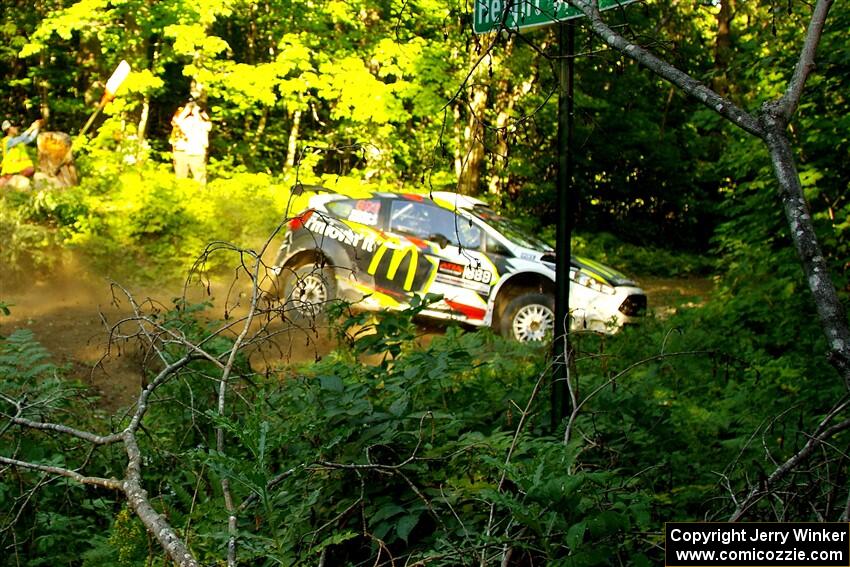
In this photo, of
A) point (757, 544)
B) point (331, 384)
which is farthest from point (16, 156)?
point (757, 544)

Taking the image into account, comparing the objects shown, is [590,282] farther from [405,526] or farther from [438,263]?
[405,526]

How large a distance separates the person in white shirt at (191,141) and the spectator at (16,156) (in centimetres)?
259

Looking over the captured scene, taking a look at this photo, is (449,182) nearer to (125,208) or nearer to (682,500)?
(125,208)

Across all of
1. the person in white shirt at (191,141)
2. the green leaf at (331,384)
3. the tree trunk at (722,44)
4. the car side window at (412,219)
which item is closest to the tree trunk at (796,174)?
the green leaf at (331,384)

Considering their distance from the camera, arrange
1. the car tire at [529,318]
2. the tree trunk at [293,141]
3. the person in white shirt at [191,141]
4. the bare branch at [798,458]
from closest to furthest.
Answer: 1. the bare branch at [798,458]
2. the car tire at [529,318]
3. the person in white shirt at [191,141]
4. the tree trunk at [293,141]

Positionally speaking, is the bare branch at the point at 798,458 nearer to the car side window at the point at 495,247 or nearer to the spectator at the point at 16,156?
the car side window at the point at 495,247

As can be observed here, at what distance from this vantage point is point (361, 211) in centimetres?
1190

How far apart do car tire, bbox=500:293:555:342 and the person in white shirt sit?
9.21 meters

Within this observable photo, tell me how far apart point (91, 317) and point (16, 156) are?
502 cm

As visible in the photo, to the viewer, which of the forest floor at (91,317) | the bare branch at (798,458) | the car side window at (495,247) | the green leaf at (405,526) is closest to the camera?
the bare branch at (798,458)

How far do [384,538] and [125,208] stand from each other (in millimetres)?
13692

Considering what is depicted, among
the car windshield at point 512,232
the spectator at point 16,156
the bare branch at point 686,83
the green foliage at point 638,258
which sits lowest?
the green foliage at point 638,258

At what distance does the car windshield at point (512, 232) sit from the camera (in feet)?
38.1

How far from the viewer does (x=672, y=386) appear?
24.5 ft
